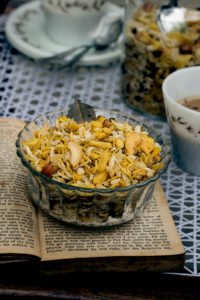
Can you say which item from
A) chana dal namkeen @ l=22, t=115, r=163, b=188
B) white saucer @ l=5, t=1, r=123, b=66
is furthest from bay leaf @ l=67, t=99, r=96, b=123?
white saucer @ l=5, t=1, r=123, b=66

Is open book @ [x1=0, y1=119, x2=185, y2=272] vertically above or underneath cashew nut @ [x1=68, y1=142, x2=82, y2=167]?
underneath

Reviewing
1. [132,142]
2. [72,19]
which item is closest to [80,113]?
[132,142]

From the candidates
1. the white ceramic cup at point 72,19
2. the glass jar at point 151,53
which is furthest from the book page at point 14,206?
the white ceramic cup at point 72,19

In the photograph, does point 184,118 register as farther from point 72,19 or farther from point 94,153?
point 72,19

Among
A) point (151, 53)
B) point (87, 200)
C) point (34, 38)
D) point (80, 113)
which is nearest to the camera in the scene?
point (87, 200)

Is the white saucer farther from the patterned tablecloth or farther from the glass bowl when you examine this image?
the glass bowl

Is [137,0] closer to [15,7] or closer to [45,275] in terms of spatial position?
[15,7]
